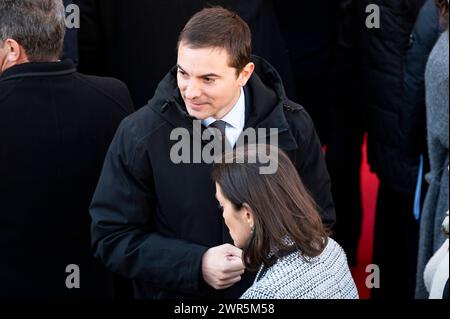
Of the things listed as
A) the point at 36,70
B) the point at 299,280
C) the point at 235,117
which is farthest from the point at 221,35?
the point at 299,280

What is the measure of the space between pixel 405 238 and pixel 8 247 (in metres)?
1.96

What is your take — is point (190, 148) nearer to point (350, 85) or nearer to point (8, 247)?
point (8, 247)

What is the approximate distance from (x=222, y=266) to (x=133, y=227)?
31 cm

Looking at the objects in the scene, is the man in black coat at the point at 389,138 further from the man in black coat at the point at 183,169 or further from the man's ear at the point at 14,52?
the man's ear at the point at 14,52

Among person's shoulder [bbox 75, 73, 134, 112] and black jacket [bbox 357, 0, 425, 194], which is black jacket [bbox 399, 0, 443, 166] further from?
person's shoulder [bbox 75, 73, 134, 112]

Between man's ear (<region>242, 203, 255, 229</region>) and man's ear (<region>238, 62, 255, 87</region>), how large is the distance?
602 mm

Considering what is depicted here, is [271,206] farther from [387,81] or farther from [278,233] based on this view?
[387,81]

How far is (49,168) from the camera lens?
10.9 feet

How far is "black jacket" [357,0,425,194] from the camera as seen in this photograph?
4.29 meters

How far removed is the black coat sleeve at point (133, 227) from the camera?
309cm

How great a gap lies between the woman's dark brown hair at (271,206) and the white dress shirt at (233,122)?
395mm

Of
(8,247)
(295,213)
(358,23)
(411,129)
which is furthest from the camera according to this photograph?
(358,23)

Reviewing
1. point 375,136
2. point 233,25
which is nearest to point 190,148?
point 233,25
